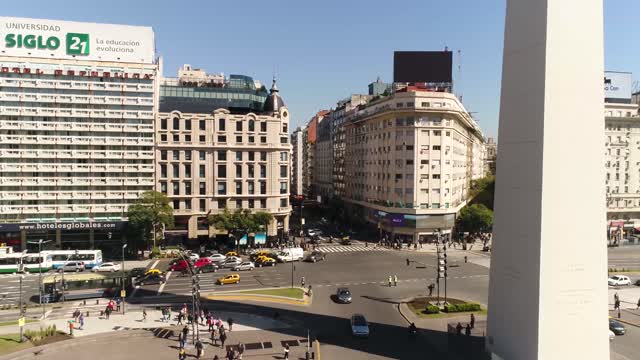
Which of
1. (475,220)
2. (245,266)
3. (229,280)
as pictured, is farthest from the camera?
(475,220)

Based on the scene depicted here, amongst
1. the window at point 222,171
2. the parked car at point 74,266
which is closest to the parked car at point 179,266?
the parked car at point 74,266

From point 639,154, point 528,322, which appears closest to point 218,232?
point 528,322

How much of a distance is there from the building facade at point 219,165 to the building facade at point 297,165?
305 feet

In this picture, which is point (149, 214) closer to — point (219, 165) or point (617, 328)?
point (219, 165)

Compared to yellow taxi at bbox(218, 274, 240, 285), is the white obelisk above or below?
Answer: above

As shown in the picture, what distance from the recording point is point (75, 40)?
70438mm

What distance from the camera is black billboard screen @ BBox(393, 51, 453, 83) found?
285 ft

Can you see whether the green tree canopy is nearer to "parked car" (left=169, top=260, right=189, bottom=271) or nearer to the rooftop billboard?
"parked car" (left=169, top=260, right=189, bottom=271)

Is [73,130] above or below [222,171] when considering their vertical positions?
above

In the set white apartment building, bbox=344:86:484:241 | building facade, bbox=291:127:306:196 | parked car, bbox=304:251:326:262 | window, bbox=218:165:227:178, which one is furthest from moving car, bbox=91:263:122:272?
building facade, bbox=291:127:306:196

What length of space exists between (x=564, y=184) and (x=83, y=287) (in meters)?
46.2

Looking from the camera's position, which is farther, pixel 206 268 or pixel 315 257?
pixel 315 257

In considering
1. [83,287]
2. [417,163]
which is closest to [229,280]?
[83,287]

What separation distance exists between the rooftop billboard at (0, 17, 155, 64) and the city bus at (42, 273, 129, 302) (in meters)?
37.5
